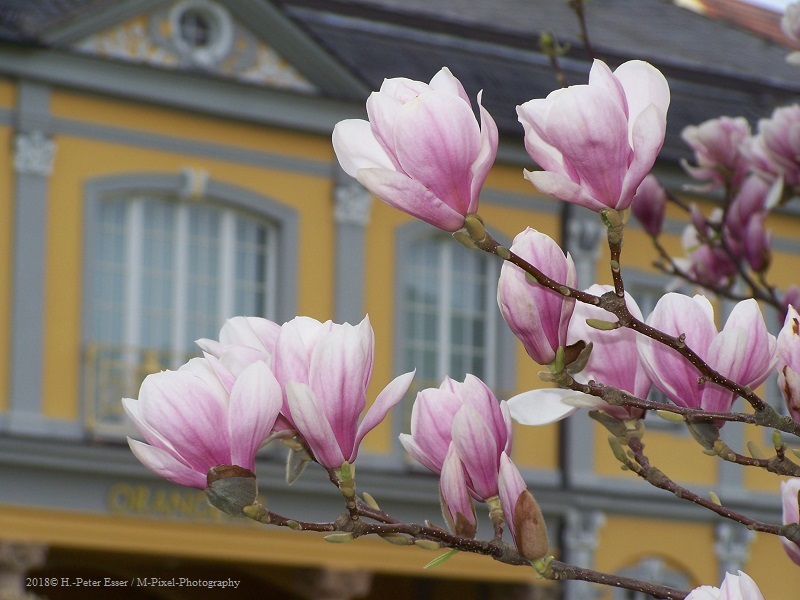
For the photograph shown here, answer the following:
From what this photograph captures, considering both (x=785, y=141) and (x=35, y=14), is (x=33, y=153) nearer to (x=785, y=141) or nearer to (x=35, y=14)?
(x=35, y=14)

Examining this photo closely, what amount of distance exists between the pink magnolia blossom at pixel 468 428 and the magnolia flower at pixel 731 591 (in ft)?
0.78

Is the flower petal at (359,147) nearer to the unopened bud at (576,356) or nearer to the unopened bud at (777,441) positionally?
the unopened bud at (576,356)

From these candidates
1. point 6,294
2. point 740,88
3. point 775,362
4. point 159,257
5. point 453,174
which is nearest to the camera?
point 453,174

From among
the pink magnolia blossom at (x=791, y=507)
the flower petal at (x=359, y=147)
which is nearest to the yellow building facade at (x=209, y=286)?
the pink magnolia blossom at (x=791, y=507)

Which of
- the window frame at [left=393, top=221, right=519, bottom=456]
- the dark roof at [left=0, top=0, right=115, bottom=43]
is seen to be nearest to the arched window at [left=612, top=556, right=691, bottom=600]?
the window frame at [left=393, top=221, right=519, bottom=456]

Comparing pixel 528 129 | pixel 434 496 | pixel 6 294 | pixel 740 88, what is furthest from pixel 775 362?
pixel 740 88

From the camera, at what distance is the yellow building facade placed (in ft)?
42.8

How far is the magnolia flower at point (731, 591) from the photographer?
141 centimetres

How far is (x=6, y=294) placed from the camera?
1299cm

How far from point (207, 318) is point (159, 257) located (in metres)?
0.71

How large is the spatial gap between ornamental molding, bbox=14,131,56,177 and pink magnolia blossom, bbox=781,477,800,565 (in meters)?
12.0

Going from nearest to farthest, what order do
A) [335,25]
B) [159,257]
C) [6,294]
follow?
1. [6,294]
2. [159,257]
3. [335,25]

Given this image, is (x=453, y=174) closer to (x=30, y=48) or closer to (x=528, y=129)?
(x=528, y=129)

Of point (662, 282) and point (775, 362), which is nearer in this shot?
point (775, 362)
